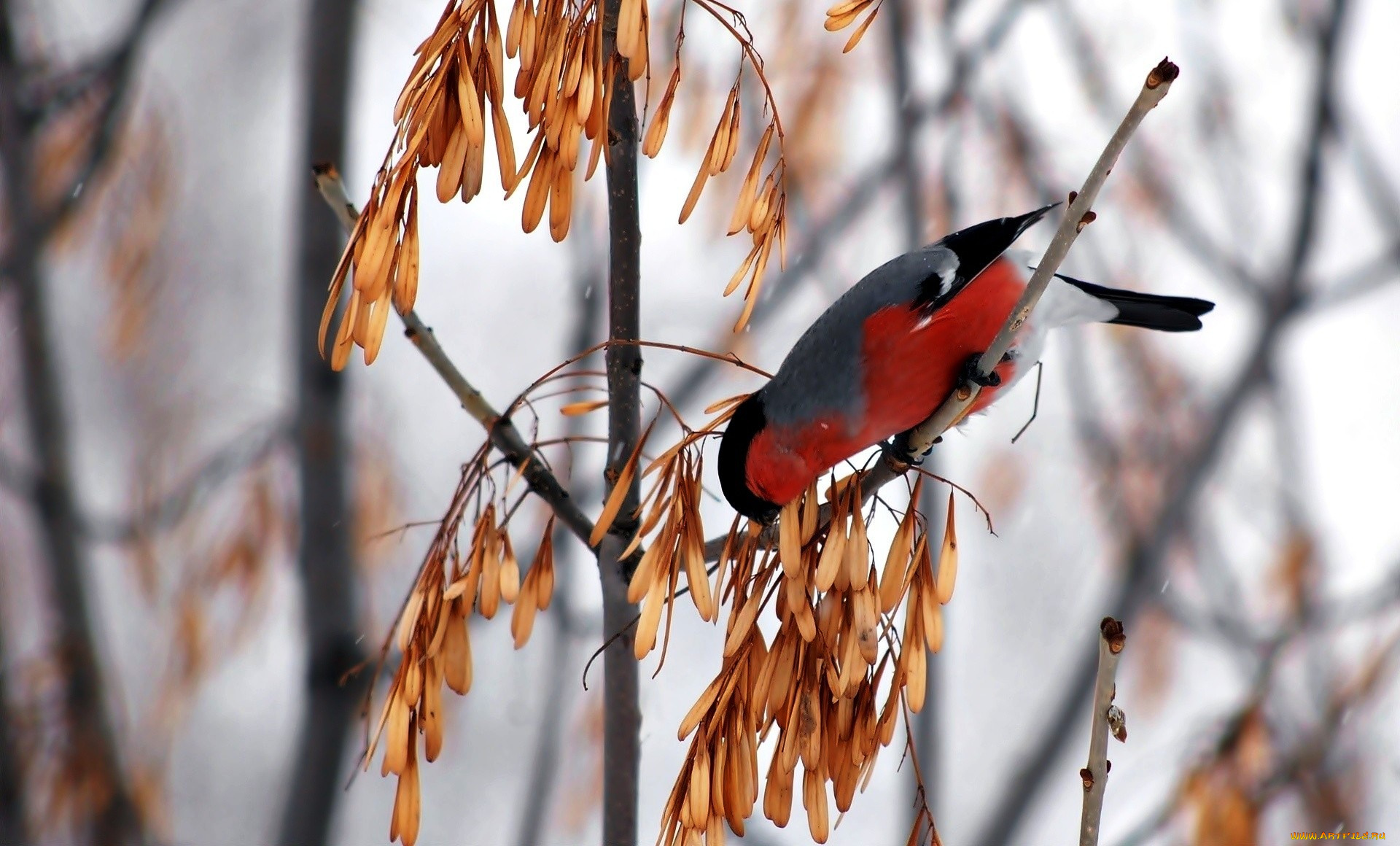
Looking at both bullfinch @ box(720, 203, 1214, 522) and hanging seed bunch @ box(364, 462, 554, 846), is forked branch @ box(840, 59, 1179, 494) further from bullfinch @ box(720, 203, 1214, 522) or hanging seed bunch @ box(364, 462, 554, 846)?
hanging seed bunch @ box(364, 462, 554, 846)

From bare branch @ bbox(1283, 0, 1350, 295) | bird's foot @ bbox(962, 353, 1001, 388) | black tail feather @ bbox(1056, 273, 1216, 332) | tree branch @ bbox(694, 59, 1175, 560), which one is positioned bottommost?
tree branch @ bbox(694, 59, 1175, 560)

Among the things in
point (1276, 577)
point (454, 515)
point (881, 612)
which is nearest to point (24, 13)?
point (454, 515)

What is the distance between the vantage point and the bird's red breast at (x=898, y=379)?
96cm

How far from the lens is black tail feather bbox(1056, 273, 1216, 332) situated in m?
1.35

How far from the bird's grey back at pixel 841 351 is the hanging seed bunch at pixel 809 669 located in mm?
260

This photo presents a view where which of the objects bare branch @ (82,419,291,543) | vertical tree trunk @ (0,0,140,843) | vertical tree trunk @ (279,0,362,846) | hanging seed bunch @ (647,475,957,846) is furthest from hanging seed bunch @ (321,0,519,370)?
vertical tree trunk @ (0,0,140,843)

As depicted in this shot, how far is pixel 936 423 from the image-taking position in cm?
84

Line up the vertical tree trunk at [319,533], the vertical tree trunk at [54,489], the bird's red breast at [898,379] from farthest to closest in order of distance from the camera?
the vertical tree trunk at [54,489] → the vertical tree trunk at [319,533] → the bird's red breast at [898,379]

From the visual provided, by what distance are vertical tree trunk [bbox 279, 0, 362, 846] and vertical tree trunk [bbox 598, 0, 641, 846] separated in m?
0.58

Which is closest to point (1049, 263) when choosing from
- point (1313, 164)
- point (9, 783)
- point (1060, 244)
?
point (1060, 244)

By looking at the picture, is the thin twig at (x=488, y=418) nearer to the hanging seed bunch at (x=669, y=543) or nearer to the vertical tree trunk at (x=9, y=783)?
the hanging seed bunch at (x=669, y=543)

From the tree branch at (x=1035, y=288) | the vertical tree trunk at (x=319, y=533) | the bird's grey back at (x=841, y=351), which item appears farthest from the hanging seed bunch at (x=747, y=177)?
the vertical tree trunk at (x=319, y=533)

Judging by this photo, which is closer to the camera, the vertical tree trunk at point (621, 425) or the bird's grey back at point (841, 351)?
the vertical tree trunk at point (621, 425)

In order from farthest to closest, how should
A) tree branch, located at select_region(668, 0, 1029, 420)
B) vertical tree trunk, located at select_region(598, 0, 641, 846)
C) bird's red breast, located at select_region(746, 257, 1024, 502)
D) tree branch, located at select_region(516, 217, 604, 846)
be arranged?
tree branch, located at select_region(668, 0, 1029, 420) < tree branch, located at select_region(516, 217, 604, 846) < bird's red breast, located at select_region(746, 257, 1024, 502) < vertical tree trunk, located at select_region(598, 0, 641, 846)
